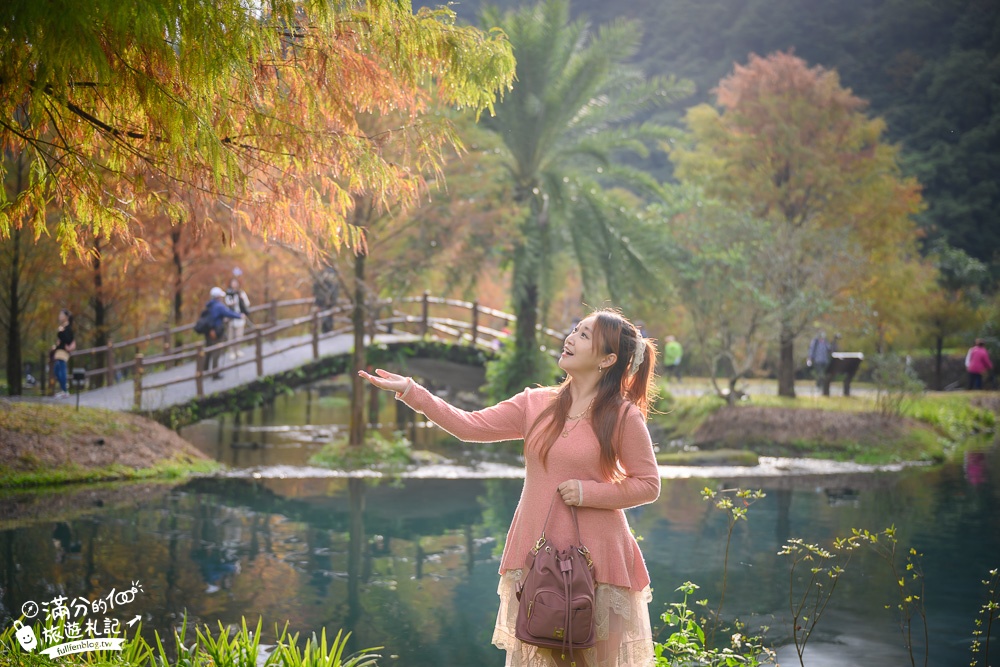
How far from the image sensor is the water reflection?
24.2 feet

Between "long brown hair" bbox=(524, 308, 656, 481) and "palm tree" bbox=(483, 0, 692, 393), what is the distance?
45.6 feet

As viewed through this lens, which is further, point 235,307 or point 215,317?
point 235,307

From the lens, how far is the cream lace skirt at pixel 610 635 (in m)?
3.76

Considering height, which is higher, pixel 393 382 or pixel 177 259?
pixel 393 382

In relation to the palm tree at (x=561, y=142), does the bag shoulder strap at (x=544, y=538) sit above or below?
below

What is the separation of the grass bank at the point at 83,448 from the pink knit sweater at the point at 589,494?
32.8 feet

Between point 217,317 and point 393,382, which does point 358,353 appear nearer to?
point 217,317

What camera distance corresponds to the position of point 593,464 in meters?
3.83

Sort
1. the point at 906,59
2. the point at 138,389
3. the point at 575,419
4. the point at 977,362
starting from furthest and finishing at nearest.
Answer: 1. the point at 906,59
2. the point at 977,362
3. the point at 138,389
4. the point at 575,419

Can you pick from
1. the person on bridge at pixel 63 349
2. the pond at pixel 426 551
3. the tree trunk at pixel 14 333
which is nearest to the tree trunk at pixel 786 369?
the pond at pixel 426 551

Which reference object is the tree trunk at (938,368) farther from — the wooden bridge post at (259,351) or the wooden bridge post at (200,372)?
the wooden bridge post at (200,372)

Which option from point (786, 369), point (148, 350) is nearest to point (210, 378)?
point (148, 350)

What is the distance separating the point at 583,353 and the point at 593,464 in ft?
1.45

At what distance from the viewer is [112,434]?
14062 millimetres
